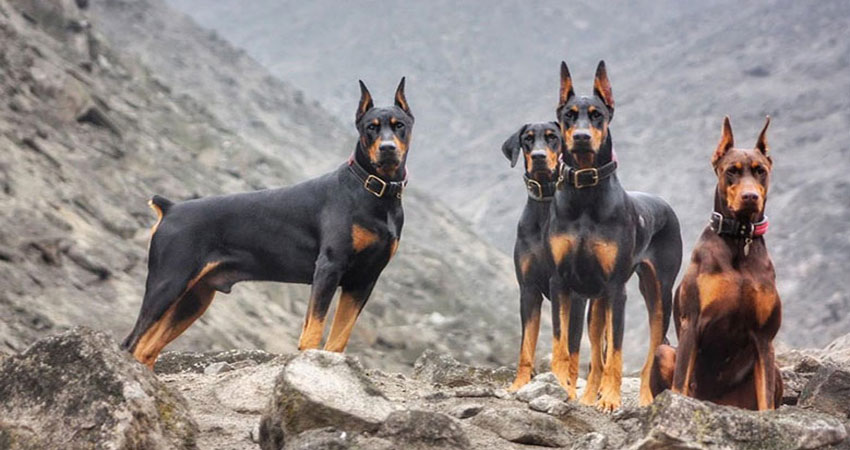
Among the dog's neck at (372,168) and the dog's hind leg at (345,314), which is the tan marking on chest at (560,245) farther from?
the dog's hind leg at (345,314)

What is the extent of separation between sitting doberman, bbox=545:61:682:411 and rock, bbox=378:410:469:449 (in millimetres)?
2098

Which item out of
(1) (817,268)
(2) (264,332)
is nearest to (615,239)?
(2) (264,332)

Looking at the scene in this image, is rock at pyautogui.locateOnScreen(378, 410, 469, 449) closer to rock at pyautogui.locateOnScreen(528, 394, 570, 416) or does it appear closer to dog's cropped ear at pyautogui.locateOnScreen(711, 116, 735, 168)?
rock at pyautogui.locateOnScreen(528, 394, 570, 416)

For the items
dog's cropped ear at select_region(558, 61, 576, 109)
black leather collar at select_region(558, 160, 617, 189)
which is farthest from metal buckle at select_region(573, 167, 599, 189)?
dog's cropped ear at select_region(558, 61, 576, 109)

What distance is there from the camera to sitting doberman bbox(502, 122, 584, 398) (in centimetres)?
890

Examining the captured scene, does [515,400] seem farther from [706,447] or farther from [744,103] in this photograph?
[744,103]

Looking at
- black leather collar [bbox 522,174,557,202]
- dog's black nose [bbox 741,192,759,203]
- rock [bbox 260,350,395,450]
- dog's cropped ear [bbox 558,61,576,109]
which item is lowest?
rock [bbox 260,350,395,450]

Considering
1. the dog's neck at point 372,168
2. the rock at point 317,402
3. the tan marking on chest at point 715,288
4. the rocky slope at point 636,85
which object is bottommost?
the rock at point 317,402

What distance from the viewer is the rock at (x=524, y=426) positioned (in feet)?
23.3

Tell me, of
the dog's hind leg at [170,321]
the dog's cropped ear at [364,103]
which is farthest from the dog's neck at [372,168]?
the dog's hind leg at [170,321]

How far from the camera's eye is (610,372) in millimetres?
8375

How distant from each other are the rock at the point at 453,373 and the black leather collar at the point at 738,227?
12.7ft

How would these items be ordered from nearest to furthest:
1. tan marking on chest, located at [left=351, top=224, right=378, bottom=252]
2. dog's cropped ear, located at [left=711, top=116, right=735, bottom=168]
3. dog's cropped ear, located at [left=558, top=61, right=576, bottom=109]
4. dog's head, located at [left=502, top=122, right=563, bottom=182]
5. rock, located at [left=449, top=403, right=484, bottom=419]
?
dog's cropped ear, located at [left=711, top=116, right=735, bottom=168]
rock, located at [left=449, top=403, right=484, bottom=419]
tan marking on chest, located at [left=351, top=224, right=378, bottom=252]
dog's cropped ear, located at [left=558, top=61, right=576, bottom=109]
dog's head, located at [left=502, top=122, right=563, bottom=182]

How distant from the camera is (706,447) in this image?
5480 mm
